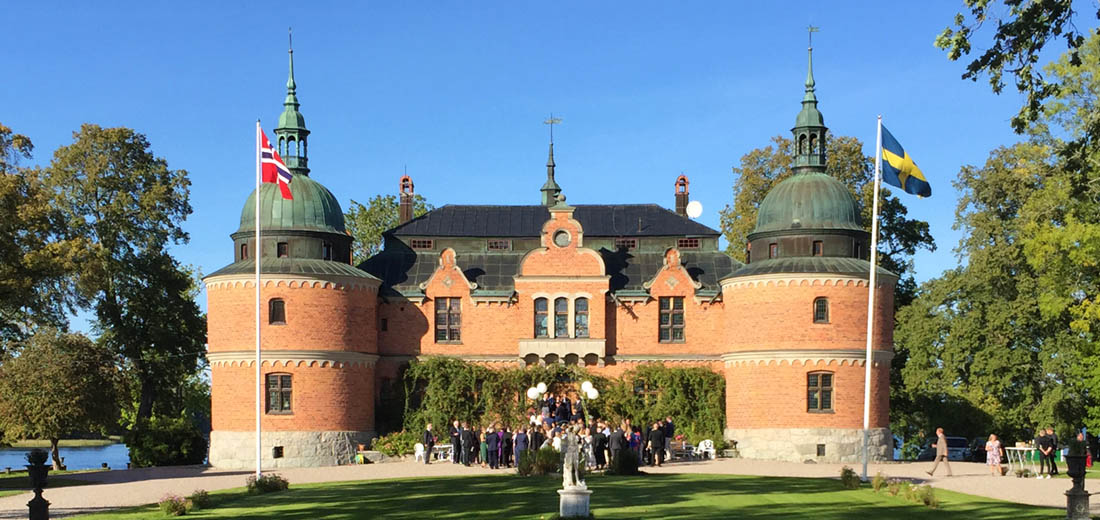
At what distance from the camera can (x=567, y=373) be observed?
4600 centimetres

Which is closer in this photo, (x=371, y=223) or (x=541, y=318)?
(x=541, y=318)

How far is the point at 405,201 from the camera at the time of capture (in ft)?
174

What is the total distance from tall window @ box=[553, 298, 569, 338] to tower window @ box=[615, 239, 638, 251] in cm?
370

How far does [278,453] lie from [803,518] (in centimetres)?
2358

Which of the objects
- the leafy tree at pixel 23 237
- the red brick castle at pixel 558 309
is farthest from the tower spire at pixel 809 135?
the leafy tree at pixel 23 237

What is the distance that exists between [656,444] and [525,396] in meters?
8.60

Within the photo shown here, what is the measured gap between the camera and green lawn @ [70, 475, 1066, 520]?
76.3 feet

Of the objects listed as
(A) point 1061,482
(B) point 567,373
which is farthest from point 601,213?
(A) point 1061,482

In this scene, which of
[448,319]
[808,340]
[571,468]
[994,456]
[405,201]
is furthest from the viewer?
[405,201]

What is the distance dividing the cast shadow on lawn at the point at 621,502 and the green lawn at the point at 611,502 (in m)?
0.02

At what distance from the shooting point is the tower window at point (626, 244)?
159 ft

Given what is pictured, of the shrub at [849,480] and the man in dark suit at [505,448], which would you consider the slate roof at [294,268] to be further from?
the shrub at [849,480]

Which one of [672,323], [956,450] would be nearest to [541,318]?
[672,323]

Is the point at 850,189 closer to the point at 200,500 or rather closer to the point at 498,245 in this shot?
the point at 498,245
